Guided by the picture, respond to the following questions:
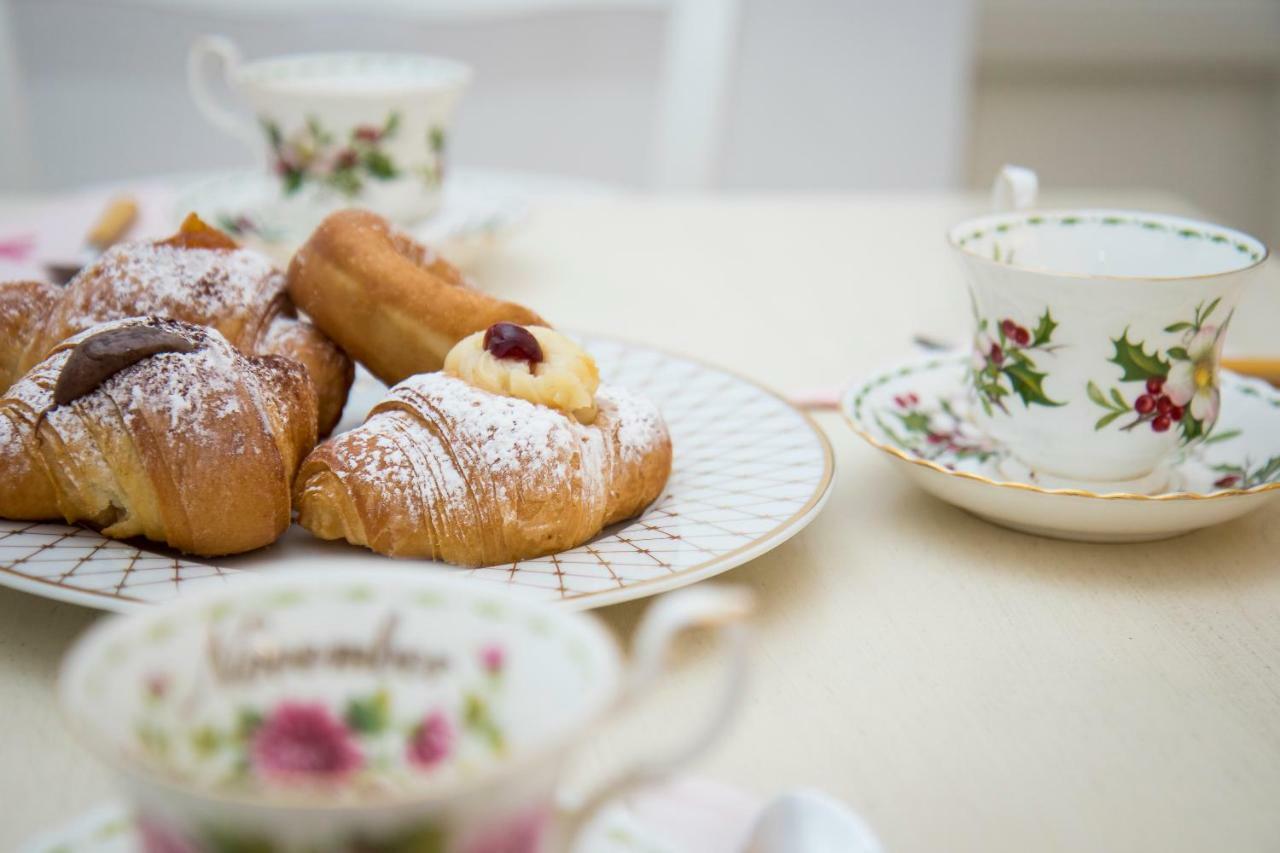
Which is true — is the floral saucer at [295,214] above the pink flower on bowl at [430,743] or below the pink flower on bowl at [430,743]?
below

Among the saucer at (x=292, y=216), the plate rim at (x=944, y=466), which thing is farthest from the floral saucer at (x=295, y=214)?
the plate rim at (x=944, y=466)

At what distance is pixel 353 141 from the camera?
134cm

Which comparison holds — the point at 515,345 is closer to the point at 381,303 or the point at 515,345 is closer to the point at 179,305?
the point at 381,303

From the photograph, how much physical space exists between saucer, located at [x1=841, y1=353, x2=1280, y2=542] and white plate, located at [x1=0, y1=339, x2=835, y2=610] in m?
0.07

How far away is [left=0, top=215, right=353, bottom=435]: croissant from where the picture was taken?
82 centimetres

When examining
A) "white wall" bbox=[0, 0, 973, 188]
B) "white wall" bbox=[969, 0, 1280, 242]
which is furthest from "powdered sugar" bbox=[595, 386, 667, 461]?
"white wall" bbox=[969, 0, 1280, 242]

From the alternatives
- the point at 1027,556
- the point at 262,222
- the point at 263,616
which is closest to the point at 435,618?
the point at 263,616

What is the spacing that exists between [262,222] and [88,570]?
31.5 inches

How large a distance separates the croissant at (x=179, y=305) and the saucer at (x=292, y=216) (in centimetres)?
44

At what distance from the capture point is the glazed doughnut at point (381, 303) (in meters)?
0.83

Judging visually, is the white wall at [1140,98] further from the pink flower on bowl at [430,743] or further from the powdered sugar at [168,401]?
the pink flower on bowl at [430,743]

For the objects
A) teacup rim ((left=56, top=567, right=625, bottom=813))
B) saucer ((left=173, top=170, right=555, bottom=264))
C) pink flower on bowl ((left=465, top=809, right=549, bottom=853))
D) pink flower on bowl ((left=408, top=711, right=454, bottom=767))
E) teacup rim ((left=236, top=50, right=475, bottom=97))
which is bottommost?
saucer ((left=173, top=170, right=555, bottom=264))

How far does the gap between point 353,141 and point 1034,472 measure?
81 centimetres

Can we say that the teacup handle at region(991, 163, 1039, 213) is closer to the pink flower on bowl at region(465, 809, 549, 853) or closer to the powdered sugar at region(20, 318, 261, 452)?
the powdered sugar at region(20, 318, 261, 452)
